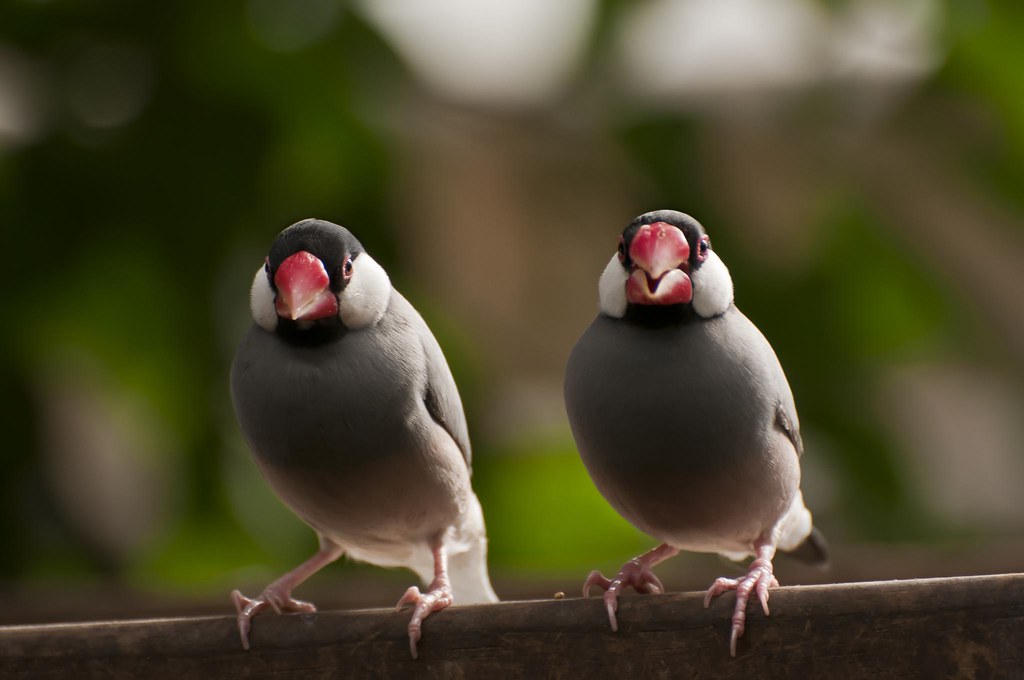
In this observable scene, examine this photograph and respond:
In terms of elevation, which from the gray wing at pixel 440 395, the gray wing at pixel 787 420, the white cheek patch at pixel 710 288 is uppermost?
the white cheek patch at pixel 710 288

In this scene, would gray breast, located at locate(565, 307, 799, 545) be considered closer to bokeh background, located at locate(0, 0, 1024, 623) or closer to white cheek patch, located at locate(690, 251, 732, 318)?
white cheek patch, located at locate(690, 251, 732, 318)

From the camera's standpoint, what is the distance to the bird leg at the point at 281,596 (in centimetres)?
141

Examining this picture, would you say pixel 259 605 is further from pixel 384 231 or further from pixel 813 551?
pixel 384 231

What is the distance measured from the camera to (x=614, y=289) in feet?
4.75

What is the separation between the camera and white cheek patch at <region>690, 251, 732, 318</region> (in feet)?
4.78

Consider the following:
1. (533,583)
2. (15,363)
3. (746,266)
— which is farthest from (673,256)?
(15,363)

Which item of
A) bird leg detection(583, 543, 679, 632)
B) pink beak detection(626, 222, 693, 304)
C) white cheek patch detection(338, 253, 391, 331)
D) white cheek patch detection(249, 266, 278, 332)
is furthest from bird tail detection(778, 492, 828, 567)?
white cheek patch detection(249, 266, 278, 332)

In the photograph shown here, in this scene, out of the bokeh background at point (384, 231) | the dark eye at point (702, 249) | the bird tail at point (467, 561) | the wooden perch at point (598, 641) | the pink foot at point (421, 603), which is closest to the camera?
the wooden perch at point (598, 641)

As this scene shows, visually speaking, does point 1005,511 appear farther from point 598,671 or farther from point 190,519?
point 598,671

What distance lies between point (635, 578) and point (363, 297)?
1.54 ft

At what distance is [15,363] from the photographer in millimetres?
3355

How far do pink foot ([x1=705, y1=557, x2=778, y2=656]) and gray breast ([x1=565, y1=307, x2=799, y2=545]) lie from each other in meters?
0.14

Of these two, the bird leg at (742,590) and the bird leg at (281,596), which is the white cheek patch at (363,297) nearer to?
the bird leg at (281,596)

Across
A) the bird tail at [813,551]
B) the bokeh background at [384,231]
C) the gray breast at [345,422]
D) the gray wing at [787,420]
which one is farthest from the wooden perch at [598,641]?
the bokeh background at [384,231]
